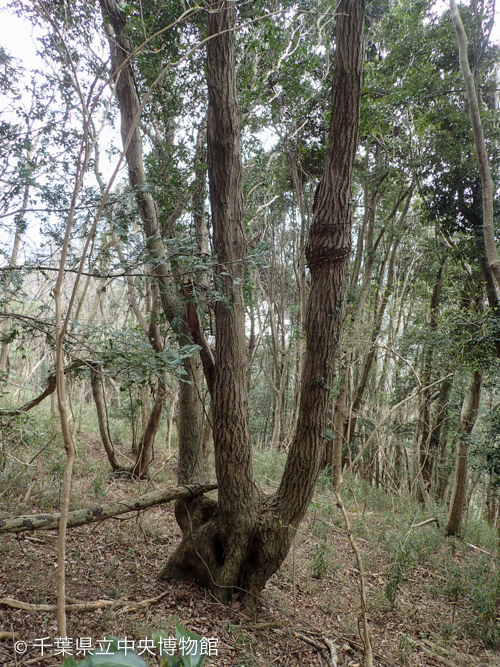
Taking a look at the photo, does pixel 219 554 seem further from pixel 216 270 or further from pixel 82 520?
pixel 216 270

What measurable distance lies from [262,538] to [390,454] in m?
10.4

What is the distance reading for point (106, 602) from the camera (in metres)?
3.13

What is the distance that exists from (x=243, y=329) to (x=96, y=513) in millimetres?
1856

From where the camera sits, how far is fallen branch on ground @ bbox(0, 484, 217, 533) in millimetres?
2613

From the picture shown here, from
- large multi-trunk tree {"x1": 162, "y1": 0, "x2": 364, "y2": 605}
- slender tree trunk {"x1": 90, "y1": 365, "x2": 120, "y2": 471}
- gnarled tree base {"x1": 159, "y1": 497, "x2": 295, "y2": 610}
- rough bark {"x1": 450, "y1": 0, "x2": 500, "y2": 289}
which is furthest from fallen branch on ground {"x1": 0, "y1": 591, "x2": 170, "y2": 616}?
rough bark {"x1": 450, "y1": 0, "x2": 500, "y2": 289}

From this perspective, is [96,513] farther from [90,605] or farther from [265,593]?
[265,593]

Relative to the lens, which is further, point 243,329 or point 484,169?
→ point 484,169

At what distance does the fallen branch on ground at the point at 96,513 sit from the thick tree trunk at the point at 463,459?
16.5 feet

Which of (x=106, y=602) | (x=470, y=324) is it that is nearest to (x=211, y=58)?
(x=106, y=602)

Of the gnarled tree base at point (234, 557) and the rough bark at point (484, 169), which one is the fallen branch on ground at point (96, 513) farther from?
the rough bark at point (484, 169)

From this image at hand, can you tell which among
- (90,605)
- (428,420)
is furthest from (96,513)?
(428,420)

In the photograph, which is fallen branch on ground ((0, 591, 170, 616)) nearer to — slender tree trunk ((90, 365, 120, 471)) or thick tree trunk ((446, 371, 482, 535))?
slender tree trunk ((90, 365, 120, 471))

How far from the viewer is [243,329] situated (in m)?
3.51

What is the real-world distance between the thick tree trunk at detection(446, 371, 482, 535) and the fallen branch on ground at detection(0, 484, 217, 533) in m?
5.04
